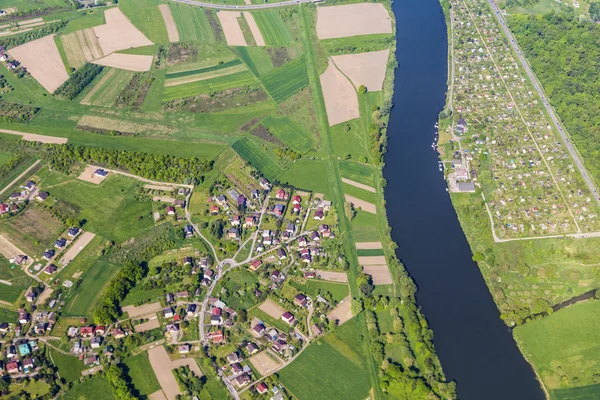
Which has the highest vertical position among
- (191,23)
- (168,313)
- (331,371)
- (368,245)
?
(191,23)

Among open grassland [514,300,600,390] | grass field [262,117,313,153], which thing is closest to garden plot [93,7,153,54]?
grass field [262,117,313,153]

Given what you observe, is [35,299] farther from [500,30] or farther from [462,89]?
[500,30]

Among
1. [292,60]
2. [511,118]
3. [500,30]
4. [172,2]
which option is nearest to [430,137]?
[511,118]

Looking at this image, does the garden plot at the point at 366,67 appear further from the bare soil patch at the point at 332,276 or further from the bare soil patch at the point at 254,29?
the bare soil patch at the point at 332,276

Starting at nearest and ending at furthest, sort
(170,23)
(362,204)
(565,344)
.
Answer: (565,344) → (362,204) → (170,23)

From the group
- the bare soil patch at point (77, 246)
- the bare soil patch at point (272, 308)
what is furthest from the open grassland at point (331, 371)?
the bare soil patch at point (77, 246)

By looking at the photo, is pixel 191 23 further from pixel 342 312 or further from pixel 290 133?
pixel 342 312

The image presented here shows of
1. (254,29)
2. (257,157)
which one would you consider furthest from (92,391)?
(254,29)
